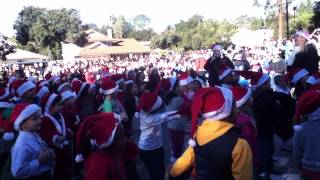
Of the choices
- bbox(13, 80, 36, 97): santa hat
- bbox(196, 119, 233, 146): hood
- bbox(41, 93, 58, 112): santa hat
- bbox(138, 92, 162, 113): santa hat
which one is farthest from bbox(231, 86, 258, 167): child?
bbox(13, 80, 36, 97): santa hat

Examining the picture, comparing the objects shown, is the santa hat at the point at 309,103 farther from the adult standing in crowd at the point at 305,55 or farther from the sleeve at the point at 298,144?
the adult standing in crowd at the point at 305,55

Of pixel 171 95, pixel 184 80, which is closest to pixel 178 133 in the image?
pixel 171 95

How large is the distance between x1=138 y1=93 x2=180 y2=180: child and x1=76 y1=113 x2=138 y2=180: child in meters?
2.49

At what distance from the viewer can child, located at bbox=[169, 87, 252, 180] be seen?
12.3 feet

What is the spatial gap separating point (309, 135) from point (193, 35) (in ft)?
254

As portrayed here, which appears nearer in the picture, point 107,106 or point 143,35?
point 107,106

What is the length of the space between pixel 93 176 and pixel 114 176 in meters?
0.18

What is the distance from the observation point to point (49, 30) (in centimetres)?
8662

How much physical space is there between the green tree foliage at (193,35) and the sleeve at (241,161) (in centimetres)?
7674

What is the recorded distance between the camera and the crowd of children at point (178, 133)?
3.94 meters

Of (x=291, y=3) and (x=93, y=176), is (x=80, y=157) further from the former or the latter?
(x=291, y=3)

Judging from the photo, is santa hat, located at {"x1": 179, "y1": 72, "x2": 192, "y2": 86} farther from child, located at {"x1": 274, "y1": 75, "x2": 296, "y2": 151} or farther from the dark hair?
child, located at {"x1": 274, "y1": 75, "x2": 296, "y2": 151}

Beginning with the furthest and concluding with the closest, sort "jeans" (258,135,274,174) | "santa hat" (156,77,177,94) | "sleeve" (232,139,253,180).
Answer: "santa hat" (156,77,177,94) < "jeans" (258,135,274,174) < "sleeve" (232,139,253,180)

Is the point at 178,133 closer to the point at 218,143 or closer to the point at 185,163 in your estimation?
the point at 185,163
